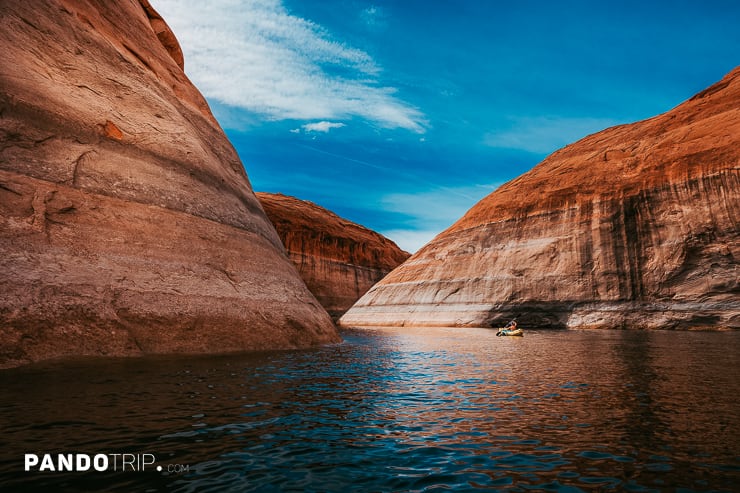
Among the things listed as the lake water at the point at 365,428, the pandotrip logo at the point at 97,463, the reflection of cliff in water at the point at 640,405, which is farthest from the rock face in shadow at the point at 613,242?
the pandotrip logo at the point at 97,463

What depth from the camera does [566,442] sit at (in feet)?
15.7

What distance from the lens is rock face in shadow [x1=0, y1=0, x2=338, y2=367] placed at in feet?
31.4

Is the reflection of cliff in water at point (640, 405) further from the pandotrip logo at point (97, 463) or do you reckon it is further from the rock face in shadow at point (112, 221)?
the rock face in shadow at point (112, 221)

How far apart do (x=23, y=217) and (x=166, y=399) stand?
285 inches

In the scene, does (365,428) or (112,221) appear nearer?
(365,428)

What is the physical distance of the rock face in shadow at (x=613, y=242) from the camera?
28797mm

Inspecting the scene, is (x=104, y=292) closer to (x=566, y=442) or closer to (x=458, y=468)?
(x=458, y=468)

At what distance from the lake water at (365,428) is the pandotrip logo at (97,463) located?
32mm

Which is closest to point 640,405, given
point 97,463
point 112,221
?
point 97,463

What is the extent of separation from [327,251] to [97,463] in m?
71.1

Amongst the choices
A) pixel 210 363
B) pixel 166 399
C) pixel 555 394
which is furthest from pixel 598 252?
pixel 166 399

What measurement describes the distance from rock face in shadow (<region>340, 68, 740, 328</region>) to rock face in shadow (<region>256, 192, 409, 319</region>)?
26505 millimetres

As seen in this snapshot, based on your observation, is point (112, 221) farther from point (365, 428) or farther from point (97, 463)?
point (365, 428)

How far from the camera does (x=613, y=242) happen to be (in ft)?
109
